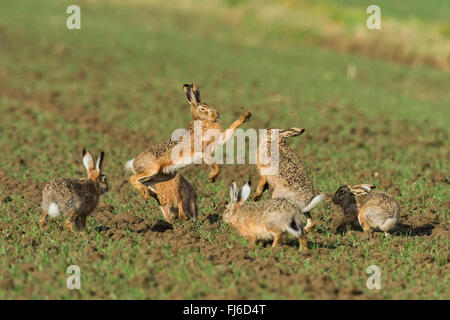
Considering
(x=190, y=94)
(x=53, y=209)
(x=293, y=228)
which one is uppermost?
(x=190, y=94)

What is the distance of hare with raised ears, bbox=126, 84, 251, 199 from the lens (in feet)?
29.9

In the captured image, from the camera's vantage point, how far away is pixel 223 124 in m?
16.6

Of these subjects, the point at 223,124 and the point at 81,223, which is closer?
the point at 81,223

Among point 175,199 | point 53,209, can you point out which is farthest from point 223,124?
point 53,209

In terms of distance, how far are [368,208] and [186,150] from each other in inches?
97.2

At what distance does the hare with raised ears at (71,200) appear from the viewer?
843 centimetres

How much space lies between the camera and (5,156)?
1348 cm

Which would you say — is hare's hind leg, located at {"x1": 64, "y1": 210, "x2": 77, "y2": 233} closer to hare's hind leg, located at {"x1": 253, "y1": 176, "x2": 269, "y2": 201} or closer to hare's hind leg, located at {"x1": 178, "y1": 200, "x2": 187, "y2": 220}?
hare's hind leg, located at {"x1": 178, "y1": 200, "x2": 187, "y2": 220}

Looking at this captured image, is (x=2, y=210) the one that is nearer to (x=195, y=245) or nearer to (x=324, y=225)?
(x=195, y=245)

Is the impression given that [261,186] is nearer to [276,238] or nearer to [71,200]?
[276,238]

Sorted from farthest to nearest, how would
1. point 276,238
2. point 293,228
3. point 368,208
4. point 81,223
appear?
point 368,208 < point 81,223 < point 276,238 < point 293,228

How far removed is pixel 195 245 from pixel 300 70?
1798 cm
